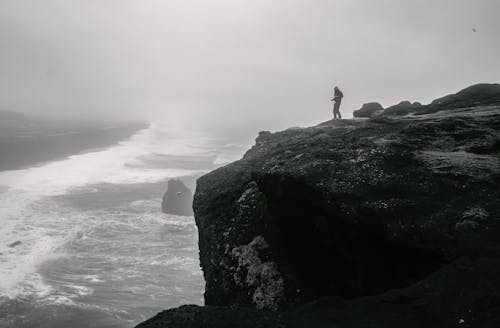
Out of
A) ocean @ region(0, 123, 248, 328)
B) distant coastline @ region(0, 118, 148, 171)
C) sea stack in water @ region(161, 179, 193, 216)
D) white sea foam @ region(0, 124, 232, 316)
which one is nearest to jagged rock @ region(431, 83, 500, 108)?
ocean @ region(0, 123, 248, 328)

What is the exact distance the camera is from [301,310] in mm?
5961

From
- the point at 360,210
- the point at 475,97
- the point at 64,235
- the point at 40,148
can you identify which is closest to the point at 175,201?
the point at 64,235

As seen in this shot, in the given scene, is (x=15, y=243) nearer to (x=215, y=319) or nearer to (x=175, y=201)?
(x=175, y=201)

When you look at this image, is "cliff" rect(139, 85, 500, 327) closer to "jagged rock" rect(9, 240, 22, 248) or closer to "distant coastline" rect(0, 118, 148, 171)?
"jagged rock" rect(9, 240, 22, 248)

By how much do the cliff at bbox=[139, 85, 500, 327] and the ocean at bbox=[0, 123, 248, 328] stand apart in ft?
88.2

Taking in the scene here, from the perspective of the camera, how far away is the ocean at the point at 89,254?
3494cm

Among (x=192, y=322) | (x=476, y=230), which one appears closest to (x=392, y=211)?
(x=476, y=230)

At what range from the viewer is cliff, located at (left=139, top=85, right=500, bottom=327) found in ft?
18.0

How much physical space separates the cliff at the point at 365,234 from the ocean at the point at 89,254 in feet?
88.2

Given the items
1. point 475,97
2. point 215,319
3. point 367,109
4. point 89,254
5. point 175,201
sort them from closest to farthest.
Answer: point 215,319 → point 475,97 → point 367,109 → point 89,254 → point 175,201

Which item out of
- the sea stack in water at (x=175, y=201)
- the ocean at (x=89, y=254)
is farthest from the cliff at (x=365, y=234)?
the sea stack in water at (x=175, y=201)

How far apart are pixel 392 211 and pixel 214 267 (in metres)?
6.41

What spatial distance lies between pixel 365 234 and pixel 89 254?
1892 inches

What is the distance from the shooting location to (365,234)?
8234mm
